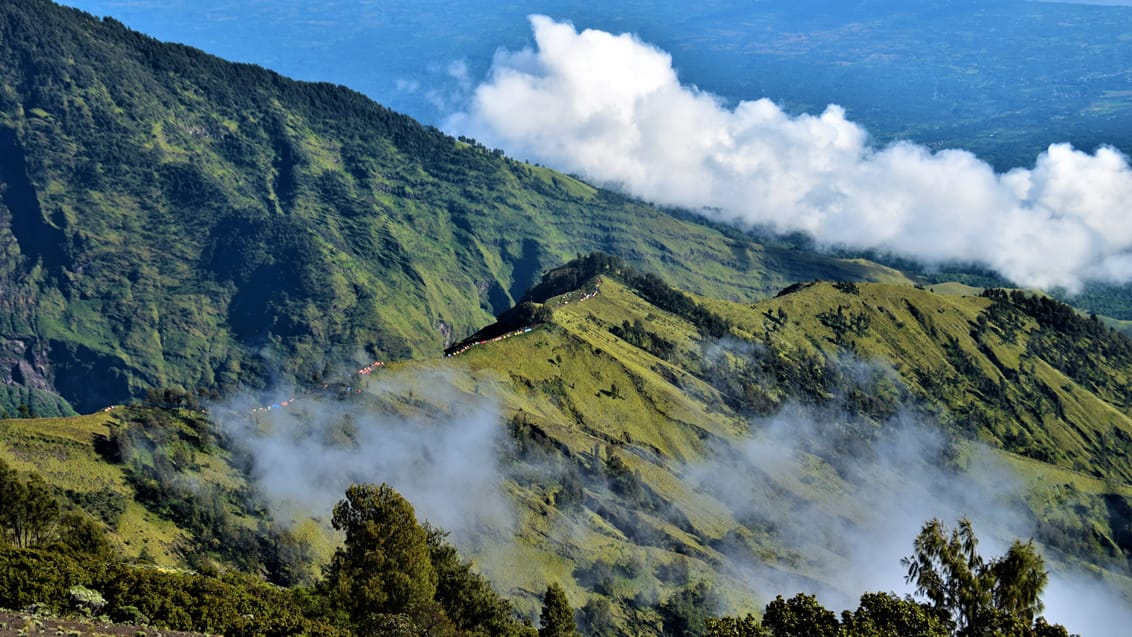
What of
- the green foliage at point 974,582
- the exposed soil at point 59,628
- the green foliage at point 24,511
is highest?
the green foliage at point 24,511

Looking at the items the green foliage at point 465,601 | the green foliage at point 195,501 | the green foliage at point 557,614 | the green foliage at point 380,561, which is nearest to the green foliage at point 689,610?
the green foliage at point 557,614

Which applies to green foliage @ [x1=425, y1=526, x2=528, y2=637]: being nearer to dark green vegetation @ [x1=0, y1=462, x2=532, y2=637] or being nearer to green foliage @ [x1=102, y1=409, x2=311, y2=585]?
dark green vegetation @ [x1=0, y1=462, x2=532, y2=637]

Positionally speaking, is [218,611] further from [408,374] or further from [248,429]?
[408,374]

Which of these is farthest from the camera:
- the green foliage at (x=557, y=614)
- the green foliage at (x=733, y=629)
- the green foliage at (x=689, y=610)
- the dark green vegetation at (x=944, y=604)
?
the green foliage at (x=689, y=610)

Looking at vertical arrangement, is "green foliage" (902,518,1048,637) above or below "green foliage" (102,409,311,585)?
below

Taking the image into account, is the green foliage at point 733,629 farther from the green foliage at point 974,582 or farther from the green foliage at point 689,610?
the green foliage at point 689,610

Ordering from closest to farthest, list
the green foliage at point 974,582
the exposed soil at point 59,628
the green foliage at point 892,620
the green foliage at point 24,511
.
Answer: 1. the exposed soil at point 59,628
2. the green foliage at point 892,620
3. the green foliage at point 974,582
4. the green foliage at point 24,511

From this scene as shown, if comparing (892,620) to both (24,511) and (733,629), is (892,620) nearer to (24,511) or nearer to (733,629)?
(733,629)

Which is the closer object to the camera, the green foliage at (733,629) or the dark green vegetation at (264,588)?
the green foliage at (733,629)

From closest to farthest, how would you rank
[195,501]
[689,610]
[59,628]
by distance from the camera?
[59,628] → [195,501] → [689,610]

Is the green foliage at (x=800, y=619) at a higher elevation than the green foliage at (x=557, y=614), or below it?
below

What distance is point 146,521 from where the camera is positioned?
131 meters

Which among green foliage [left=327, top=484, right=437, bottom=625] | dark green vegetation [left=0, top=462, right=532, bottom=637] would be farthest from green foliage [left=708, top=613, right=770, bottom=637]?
green foliage [left=327, top=484, right=437, bottom=625]

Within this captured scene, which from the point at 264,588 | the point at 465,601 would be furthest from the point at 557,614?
the point at 264,588
